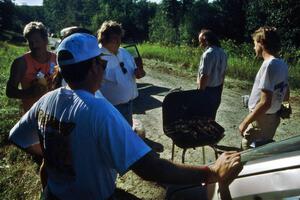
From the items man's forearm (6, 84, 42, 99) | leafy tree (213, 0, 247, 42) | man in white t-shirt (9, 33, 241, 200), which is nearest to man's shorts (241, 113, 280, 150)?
man's forearm (6, 84, 42, 99)

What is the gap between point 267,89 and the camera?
13.5ft

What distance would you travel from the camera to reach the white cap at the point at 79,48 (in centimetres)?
214

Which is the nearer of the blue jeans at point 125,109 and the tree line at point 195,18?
the blue jeans at point 125,109

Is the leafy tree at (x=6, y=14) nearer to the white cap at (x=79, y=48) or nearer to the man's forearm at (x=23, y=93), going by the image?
the man's forearm at (x=23, y=93)

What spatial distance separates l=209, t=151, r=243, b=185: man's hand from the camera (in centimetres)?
187

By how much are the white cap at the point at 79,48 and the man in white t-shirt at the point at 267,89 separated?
93.8 inches

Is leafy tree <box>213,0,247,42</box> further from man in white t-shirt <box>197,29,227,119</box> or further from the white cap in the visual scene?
the white cap

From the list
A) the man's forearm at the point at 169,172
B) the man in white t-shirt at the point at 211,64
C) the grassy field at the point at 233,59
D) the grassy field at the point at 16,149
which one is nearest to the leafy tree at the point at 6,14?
the grassy field at the point at 233,59

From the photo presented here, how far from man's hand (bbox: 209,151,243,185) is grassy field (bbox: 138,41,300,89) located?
10207mm

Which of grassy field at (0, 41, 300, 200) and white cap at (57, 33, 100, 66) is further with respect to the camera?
grassy field at (0, 41, 300, 200)

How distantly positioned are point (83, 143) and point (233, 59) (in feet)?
46.7

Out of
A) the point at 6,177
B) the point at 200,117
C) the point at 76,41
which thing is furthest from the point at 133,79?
the point at 76,41

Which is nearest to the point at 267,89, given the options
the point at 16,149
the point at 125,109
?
the point at 125,109

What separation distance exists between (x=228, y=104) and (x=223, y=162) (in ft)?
27.4
